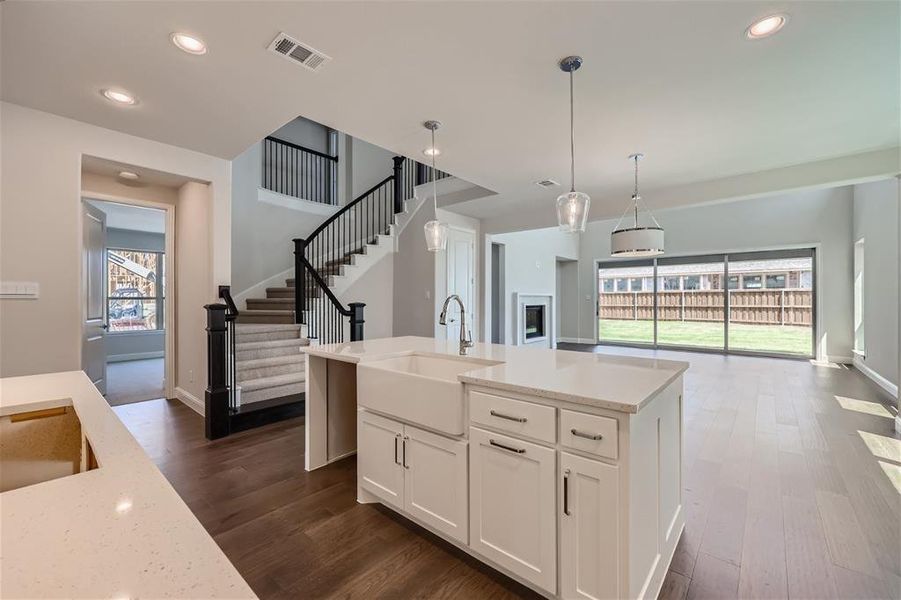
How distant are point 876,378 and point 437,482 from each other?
678 centimetres

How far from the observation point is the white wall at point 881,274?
4.77 metres

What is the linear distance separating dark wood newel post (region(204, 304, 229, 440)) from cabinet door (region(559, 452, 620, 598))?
9.95 ft

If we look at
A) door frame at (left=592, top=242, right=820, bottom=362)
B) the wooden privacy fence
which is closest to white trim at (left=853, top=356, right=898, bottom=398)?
door frame at (left=592, top=242, right=820, bottom=362)

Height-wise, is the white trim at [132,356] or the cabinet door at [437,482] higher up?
the cabinet door at [437,482]

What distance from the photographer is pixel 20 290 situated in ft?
9.36

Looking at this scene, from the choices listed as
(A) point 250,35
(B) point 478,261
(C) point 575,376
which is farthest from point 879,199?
(A) point 250,35

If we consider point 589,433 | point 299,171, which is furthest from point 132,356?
point 589,433

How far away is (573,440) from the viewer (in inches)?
56.8

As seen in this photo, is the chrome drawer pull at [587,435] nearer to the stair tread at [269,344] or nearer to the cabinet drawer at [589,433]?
the cabinet drawer at [589,433]

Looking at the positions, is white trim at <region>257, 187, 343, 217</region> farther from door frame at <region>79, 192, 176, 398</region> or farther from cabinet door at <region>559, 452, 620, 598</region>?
cabinet door at <region>559, 452, 620, 598</region>

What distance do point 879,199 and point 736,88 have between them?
4.87m

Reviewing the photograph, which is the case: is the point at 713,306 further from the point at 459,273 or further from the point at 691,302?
the point at 459,273

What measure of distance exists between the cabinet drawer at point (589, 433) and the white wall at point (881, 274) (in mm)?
5439

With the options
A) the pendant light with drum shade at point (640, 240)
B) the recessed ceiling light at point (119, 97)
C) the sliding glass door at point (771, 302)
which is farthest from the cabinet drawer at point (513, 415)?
the sliding glass door at point (771, 302)
